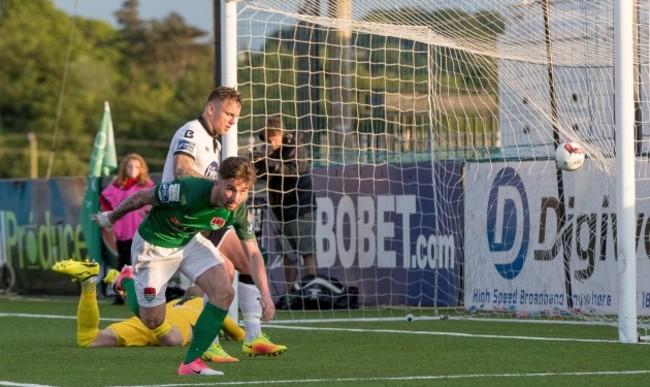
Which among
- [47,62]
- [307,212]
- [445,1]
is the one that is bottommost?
[307,212]

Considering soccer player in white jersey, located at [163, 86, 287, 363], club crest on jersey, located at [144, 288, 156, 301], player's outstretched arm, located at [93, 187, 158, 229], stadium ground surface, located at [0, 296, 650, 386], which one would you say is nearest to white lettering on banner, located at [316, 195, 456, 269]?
stadium ground surface, located at [0, 296, 650, 386]

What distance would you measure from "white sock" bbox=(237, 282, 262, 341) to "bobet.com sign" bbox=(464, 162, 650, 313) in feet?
12.6

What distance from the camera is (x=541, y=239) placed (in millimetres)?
13719

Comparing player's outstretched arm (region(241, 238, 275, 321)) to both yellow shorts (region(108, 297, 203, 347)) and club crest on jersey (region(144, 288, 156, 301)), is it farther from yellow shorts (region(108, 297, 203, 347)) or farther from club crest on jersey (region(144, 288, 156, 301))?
yellow shorts (region(108, 297, 203, 347))

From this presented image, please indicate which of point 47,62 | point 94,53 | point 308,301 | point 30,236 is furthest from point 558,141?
point 94,53

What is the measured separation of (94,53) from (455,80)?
80.6 metres

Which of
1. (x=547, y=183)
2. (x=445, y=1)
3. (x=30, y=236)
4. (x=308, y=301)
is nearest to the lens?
(x=445, y=1)

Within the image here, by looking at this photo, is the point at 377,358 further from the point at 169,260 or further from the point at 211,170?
the point at 211,170

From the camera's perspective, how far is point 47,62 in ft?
270

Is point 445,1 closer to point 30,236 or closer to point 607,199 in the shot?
point 607,199

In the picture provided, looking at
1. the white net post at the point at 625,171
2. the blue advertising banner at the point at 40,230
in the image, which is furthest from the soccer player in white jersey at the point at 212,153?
the blue advertising banner at the point at 40,230

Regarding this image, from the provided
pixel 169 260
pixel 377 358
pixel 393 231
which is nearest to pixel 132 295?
pixel 169 260

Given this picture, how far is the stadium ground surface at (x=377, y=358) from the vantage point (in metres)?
7.91

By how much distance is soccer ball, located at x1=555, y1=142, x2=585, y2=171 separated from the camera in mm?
11609
